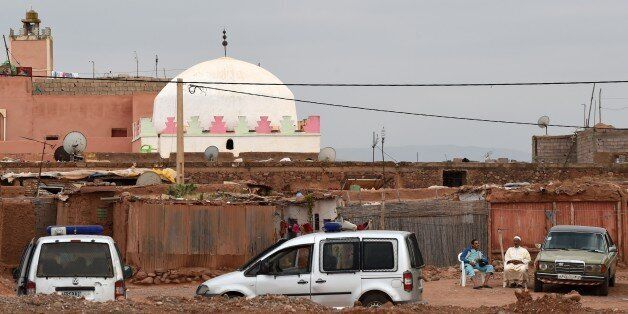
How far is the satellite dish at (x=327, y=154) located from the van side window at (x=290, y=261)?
28.0 m

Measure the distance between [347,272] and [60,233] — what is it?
4273 mm

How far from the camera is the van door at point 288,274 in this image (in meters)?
18.2

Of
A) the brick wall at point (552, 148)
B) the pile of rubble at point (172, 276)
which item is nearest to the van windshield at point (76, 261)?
the pile of rubble at point (172, 276)

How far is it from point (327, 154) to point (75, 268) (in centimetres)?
3004

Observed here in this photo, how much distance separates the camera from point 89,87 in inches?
2621

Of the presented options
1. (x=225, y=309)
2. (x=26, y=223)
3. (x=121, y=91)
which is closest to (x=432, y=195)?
(x=26, y=223)

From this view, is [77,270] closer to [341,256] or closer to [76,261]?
[76,261]

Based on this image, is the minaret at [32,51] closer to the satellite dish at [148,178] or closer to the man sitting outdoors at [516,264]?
the satellite dish at [148,178]

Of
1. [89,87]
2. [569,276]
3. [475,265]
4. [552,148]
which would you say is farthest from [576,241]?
[89,87]

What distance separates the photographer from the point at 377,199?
33875mm

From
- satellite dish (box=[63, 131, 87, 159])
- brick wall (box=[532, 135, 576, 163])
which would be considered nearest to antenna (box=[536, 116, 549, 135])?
brick wall (box=[532, 135, 576, 163])

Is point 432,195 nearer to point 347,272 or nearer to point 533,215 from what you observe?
point 533,215

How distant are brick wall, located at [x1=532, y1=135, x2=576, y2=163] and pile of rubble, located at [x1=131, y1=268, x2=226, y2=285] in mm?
28073

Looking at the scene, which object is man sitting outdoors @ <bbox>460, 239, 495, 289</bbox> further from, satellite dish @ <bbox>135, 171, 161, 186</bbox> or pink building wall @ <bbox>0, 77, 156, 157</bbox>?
pink building wall @ <bbox>0, 77, 156, 157</bbox>
